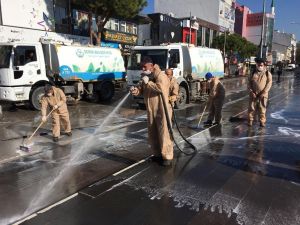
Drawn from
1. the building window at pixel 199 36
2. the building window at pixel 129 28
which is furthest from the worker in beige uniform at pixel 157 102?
the building window at pixel 199 36

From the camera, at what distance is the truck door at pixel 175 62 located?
13.1 m

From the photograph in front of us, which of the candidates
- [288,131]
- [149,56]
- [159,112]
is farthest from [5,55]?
[288,131]

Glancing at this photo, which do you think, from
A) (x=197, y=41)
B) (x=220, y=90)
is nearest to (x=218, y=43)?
(x=197, y=41)

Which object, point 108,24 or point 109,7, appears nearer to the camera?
point 109,7

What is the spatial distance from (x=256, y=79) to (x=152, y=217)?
651cm

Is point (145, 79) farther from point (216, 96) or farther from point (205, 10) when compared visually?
point (205, 10)

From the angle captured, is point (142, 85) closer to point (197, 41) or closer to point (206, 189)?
point (206, 189)

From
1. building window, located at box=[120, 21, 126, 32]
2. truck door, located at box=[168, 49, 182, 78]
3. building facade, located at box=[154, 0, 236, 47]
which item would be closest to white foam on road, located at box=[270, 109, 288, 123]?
truck door, located at box=[168, 49, 182, 78]

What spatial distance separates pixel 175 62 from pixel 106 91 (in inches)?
166

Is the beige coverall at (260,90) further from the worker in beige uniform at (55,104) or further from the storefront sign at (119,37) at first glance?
the storefront sign at (119,37)

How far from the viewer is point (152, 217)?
405 centimetres

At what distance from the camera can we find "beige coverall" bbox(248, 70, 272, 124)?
930cm

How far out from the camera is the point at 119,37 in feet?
91.7

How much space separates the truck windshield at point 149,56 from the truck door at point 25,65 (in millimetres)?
→ 3687
